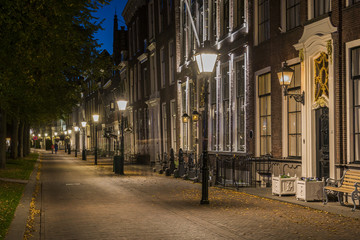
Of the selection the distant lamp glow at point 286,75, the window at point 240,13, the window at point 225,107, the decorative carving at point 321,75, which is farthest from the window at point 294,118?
the window at point 225,107

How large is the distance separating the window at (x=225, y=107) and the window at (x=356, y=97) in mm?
9992

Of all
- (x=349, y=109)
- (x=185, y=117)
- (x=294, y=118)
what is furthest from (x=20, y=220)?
(x=185, y=117)

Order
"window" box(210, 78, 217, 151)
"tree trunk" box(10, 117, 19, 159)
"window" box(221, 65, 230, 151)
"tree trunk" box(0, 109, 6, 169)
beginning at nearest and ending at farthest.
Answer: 1. "window" box(221, 65, 230, 151)
2. "window" box(210, 78, 217, 151)
3. "tree trunk" box(0, 109, 6, 169)
4. "tree trunk" box(10, 117, 19, 159)

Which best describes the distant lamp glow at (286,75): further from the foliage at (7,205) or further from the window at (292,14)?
the foliage at (7,205)

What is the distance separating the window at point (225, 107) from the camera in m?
24.3

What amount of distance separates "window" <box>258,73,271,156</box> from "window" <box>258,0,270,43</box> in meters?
1.57

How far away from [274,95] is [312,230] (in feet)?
31.8

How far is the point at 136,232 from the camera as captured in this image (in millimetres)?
9883

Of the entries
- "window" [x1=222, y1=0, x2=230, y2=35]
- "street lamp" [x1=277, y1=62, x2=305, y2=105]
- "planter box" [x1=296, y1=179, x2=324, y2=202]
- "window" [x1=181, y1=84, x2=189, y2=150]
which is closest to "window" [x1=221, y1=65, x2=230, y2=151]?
"window" [x1=222, y1=0, x2=230, y2=35]

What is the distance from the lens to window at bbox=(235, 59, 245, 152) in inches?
884

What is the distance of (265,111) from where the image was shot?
20344 mm

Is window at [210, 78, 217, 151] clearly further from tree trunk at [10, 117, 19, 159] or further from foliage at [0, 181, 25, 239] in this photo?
tree trunk at [10, 117, 19, 159]

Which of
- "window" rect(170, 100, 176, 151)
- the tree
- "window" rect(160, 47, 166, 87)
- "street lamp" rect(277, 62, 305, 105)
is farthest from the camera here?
"window" rect(160, 47, 166, 87)

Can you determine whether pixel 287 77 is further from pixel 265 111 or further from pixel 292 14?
pixel 265 111
